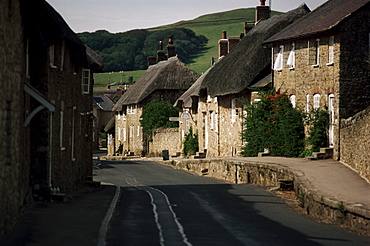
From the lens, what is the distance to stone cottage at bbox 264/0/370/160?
26375mm

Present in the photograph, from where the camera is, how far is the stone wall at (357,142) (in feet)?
62.7

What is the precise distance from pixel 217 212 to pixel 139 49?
139413 mm

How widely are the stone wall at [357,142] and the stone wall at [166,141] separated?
2872 centimetres

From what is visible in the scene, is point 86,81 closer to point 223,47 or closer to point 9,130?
point 9,130

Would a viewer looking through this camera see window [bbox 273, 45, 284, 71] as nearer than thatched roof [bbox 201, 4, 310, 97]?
Yes

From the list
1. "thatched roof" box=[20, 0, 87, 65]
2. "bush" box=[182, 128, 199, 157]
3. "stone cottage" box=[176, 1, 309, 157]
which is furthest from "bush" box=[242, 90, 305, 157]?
"thatched roof" box=[20, 0, 87, 65]

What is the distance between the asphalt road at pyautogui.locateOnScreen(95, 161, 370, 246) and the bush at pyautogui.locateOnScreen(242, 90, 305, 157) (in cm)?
576

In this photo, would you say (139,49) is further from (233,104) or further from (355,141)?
(355,141)

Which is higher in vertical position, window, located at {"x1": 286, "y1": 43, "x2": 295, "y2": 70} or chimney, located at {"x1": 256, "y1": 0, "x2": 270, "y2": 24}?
chimney, located at {"x1": 256, "y1": 0, "x2": 270, "y2": 24}

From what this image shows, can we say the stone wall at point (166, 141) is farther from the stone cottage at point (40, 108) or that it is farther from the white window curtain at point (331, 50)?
the white window curtain at point (331, 50)

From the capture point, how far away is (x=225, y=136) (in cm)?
3944

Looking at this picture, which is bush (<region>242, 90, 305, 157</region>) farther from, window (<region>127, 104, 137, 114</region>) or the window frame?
window (<region>127, 104, 137, 114</region>)

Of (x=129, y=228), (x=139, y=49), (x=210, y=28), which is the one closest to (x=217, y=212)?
(x=129, y=228)

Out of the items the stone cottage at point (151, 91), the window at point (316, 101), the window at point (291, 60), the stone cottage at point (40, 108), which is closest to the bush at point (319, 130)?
the window at point (316, 101)
